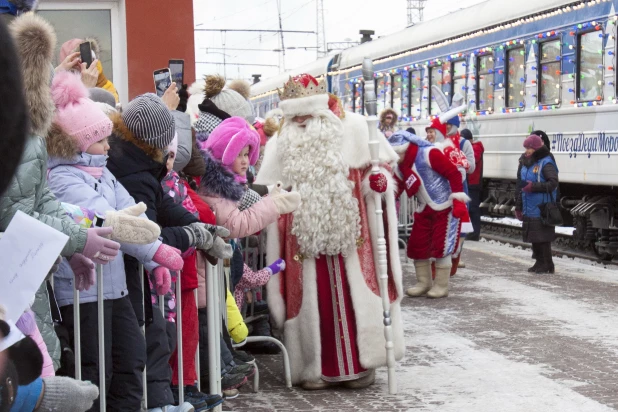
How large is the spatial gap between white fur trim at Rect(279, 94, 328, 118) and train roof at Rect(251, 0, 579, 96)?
854 centimetres

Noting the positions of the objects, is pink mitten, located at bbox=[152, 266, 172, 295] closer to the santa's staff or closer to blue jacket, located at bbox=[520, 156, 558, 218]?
the santa's staff

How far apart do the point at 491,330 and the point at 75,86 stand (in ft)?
16.1

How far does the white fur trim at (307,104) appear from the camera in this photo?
6.30m

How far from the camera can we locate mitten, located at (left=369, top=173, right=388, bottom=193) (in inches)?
243

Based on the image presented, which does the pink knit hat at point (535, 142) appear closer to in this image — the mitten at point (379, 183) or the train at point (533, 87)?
the train at point (533, 87)

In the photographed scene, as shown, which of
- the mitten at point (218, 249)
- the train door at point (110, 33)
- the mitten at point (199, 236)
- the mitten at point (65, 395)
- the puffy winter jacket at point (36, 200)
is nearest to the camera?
the mitten at point (65, 395)

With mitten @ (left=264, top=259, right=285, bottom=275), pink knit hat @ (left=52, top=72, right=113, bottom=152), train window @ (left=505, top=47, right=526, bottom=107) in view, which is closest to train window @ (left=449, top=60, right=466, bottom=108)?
train window @ (left=505, top=47, right=526, bottom=107)

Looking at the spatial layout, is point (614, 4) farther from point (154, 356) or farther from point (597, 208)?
point (154, 356)

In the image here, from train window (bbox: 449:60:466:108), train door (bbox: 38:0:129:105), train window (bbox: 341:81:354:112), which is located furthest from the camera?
train window (bbox: 341:81:354:112)

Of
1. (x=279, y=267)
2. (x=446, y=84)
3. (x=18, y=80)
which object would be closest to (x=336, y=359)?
(x=279, y=267)

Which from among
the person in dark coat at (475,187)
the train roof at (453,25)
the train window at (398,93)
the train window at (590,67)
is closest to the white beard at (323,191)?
the train window at (590,67)

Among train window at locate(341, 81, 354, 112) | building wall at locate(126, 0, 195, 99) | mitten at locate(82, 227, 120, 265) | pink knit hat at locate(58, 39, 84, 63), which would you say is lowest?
mitten at locate(82, 227, 120, 265)

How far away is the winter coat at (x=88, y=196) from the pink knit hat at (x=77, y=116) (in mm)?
42

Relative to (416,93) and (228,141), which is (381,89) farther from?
(228,141)
